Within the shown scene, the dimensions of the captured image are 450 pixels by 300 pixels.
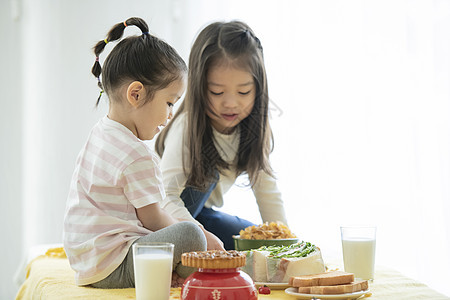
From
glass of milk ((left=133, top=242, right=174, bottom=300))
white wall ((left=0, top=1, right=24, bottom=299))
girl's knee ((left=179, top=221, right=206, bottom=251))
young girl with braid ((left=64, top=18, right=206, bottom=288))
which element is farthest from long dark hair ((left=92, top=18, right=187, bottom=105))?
white wall ((left=0, top=1, right=24, bottom=299))

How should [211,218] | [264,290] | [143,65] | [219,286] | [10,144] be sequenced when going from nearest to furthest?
[219,286]
[264,290]
[143,65]
[211,218]
[10,144]

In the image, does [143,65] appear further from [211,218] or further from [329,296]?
[211,218]

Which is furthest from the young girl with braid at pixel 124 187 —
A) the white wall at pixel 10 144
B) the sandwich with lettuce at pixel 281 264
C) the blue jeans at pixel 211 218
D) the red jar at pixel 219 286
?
the white wall at pixel 10 144

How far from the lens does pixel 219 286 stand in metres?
1.02

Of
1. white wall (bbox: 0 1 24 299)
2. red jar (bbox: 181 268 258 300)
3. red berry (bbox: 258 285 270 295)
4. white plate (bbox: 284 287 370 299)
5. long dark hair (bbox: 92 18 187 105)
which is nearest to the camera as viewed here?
red jar (bbox: 181 268 258 300)

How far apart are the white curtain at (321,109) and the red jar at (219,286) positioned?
3.60ft

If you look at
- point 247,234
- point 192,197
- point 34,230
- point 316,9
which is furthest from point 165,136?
point 34,230

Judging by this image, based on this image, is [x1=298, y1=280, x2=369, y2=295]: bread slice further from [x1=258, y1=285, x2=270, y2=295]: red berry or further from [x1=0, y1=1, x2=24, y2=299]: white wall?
[x1=0, y1=1, x2=24, y2=299]: white wall

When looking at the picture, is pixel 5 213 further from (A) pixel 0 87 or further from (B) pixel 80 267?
(B) pixel 80 267

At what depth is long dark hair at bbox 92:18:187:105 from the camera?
4.80 feet

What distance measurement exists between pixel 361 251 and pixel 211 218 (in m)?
0.92

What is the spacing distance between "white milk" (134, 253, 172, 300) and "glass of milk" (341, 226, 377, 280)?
563 mm

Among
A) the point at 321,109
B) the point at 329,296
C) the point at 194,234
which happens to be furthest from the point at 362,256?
the point at 321,109

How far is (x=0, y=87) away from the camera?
334cm
